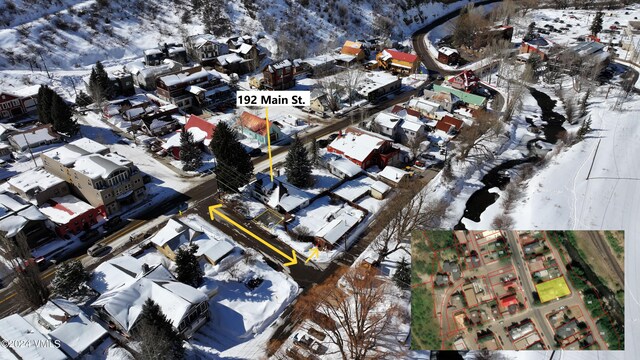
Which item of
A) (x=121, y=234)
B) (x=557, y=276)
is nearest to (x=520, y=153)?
(x=557, y=276)

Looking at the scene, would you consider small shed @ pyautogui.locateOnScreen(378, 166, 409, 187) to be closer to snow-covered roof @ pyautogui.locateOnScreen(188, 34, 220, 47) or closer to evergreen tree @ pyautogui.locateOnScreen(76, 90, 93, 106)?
snow-covered roof @ pyautogui.locateOnScreen(188, 34, 220, 47)

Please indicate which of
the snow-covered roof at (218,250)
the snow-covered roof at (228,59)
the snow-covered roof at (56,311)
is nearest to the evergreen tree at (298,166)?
the snow-covered roof at (218,250)

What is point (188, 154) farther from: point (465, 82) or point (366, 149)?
point (465, 82)

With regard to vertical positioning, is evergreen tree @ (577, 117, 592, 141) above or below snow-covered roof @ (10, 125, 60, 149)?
below

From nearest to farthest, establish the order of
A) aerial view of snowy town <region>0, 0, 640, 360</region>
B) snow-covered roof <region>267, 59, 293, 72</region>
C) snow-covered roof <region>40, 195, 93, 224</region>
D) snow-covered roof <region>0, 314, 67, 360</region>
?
aerial view of snowy town <region>0, 0, 640, 360</region>
snow-covered roof <region>0, 314, 67, 360</region>
snow-covered roof <region>40, 195, 93, 224</region>
snow-covered roof <region>267, 59, 293, 72</region>

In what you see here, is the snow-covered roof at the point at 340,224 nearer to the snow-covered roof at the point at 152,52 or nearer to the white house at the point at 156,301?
the white house at the point at 156,301

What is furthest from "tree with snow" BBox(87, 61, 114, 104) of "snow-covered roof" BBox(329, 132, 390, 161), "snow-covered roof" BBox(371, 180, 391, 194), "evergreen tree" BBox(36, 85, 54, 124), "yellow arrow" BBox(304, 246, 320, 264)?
"snow-covered roof" BBox(371, 180, 391, 194)

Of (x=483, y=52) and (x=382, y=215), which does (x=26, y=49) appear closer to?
(x=382, y=215)
